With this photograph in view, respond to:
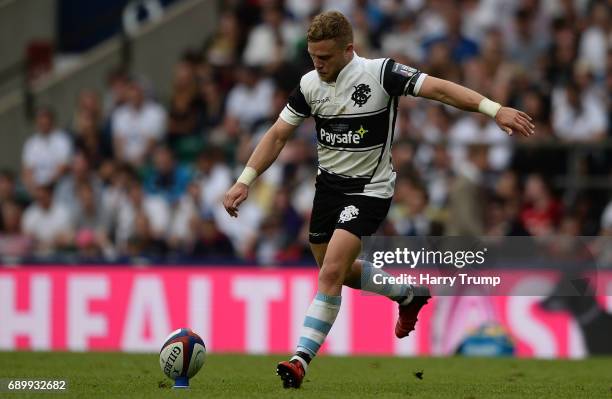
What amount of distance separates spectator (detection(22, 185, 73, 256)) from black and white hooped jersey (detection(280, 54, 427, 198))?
830 cm

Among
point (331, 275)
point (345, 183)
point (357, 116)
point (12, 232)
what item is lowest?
point (12, 232)

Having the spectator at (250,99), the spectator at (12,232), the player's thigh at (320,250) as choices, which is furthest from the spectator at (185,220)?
the player's thigh at (320,250)

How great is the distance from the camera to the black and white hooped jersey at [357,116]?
30.3 ft

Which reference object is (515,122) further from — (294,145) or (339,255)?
(294,145)

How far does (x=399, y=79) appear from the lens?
9.14 metres

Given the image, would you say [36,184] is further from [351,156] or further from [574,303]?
[351,156]

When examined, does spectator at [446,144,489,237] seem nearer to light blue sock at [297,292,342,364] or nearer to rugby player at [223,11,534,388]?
rugby player at [223,11,534,388]

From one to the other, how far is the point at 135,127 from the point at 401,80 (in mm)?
9937

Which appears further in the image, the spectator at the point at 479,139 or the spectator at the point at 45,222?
the spectator at the point at 45,222

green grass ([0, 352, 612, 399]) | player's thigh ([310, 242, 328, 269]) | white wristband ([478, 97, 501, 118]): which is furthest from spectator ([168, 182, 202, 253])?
white wristband ([478, 97, 501, 118])

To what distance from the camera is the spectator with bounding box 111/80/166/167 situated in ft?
60.8

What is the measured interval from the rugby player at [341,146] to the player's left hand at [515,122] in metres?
0.18

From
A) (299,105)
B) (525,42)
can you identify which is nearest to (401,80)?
(299,105)

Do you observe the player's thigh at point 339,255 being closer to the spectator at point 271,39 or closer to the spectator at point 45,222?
the spectator at point 45,222
